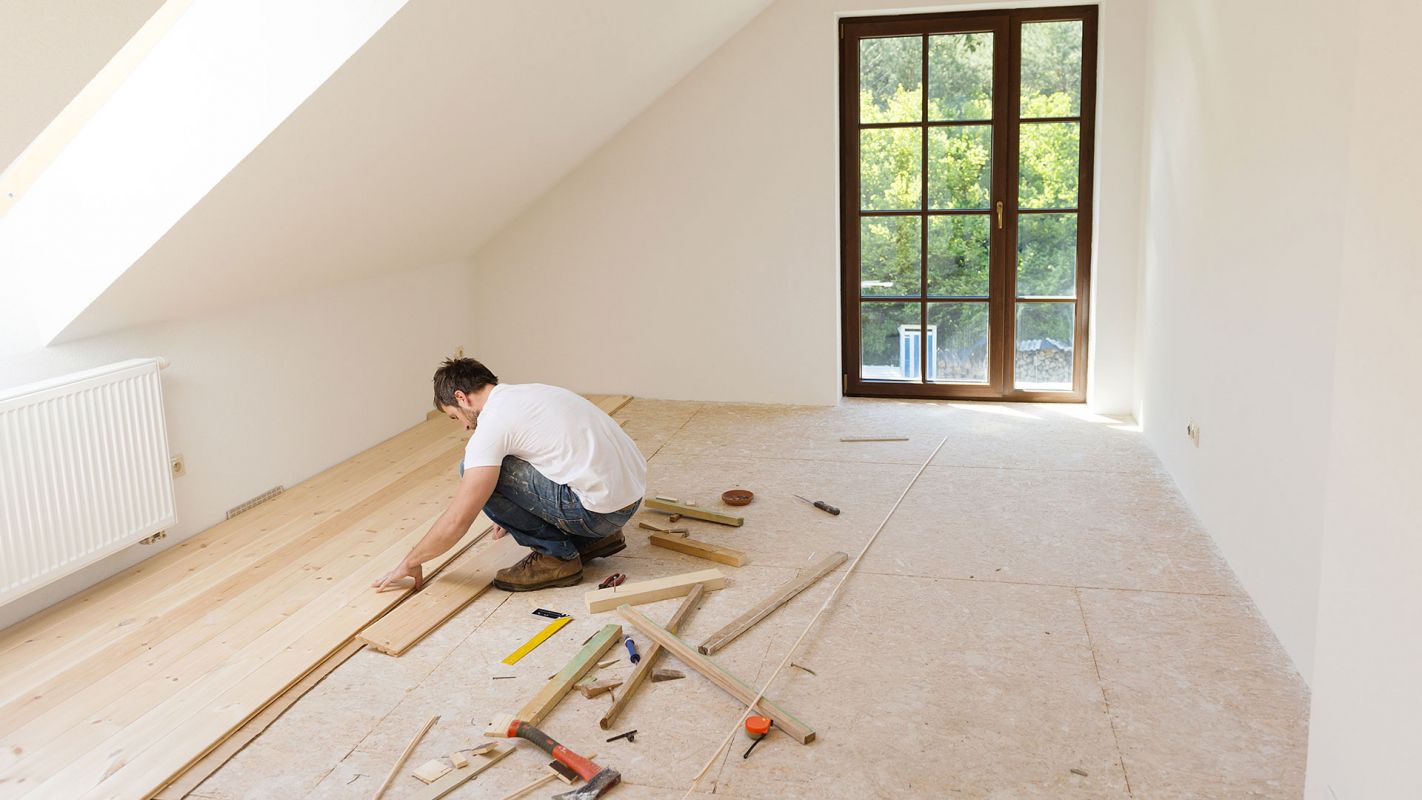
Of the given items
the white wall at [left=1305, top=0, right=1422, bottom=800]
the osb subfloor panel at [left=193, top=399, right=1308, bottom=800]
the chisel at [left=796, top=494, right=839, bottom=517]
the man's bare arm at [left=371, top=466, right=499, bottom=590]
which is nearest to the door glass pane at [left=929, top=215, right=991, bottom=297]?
the osb subfloor panel at [left=193, top=399, right=1308, bottom=800]

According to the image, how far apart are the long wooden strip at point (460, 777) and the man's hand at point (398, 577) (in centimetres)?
105

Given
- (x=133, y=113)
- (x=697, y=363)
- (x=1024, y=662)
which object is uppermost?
(x=133, y=113)

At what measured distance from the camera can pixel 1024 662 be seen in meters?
3.20

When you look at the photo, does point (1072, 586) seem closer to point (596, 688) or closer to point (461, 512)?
point (596, 688)

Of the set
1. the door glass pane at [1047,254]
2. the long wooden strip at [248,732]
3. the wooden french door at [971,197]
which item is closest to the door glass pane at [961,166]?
the wooden french door at [971,197]

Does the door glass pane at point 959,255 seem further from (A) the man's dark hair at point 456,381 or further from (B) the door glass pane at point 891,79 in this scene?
(A) the man's dark hair at point 456,381

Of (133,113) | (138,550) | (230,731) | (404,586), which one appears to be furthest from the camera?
(138,550)

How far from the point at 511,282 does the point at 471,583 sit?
10.8 ft

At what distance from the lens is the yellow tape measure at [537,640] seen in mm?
3299

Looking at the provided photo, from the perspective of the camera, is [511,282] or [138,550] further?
[511,282]

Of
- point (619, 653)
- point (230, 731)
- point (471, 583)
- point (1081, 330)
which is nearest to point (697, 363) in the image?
point (1081, 330)

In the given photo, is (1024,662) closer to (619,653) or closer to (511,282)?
(619,653)

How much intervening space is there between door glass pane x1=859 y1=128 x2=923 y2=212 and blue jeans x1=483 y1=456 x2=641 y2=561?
10.2 feet

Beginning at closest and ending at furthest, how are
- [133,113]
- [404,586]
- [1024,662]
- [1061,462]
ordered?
[1024,662] → [133,113] → [404,586] → [1061,462]
